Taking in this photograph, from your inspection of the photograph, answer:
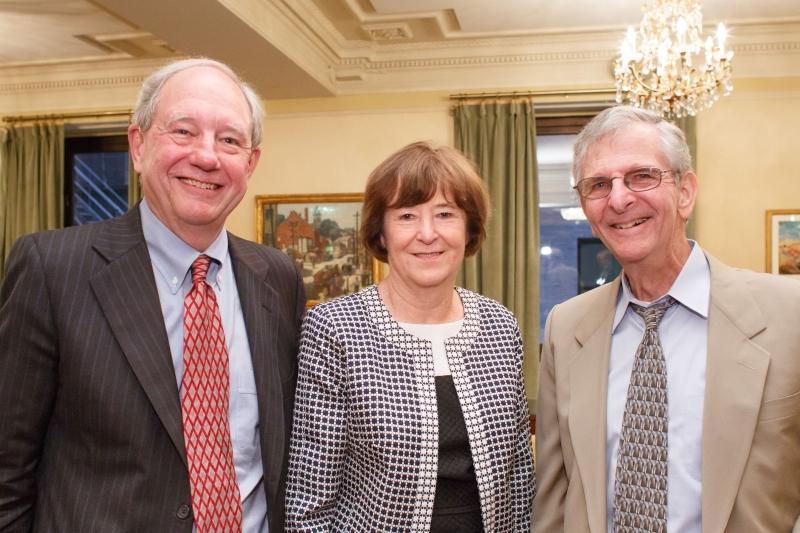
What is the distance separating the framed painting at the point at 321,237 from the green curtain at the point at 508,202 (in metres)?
1.04

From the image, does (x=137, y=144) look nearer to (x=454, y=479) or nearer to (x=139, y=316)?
(x=139, y=316)

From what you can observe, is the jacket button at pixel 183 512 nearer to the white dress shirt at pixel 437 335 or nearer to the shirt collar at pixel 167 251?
the shirt collar at pixel 167 251

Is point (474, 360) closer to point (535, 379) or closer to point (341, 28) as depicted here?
point (535, 379)

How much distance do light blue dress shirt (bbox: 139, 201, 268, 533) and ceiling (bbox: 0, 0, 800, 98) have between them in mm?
3187

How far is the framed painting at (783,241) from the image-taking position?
5652 mm

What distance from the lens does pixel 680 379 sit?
1494 millimetres

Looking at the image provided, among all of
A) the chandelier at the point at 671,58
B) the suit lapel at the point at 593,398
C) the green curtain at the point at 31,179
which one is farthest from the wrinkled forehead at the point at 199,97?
the green curtain at the point at 31,179

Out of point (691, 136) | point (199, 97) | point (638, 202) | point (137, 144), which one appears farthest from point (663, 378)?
point (691, 136)

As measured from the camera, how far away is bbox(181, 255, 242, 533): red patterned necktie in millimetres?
1440

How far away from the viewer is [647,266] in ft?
5.22

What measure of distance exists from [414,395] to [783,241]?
514 centimetres

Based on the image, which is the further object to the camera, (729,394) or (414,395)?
(414,395)

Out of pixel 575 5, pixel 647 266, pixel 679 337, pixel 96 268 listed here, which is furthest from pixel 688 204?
pixel 575 5

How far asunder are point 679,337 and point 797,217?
16.3ft
